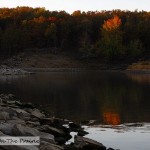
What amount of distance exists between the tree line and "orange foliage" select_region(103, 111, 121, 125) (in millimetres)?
97282

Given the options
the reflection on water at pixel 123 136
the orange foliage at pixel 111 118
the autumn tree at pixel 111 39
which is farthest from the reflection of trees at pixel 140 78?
the reflection on water at pixel 123 136

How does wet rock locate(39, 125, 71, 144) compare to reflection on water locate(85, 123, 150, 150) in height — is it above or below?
above

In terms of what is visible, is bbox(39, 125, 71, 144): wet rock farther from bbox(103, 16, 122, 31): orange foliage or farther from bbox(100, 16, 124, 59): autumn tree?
bbox(103, 16, 122, 31): orange foliage

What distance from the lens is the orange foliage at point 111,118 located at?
29.3 m

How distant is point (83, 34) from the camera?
5743 inches

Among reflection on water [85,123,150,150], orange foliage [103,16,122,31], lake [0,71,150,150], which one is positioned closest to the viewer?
reflection on water [85,123,150,150]

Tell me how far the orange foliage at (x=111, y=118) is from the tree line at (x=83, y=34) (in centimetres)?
9728

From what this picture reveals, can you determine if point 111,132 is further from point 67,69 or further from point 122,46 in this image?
point 122,46

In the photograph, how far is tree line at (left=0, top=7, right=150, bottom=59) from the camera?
439 feet

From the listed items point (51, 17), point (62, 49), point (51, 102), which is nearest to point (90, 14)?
point (51, 17)

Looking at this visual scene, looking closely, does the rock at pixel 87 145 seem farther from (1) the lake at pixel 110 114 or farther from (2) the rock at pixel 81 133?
(2) the rock at pixel 81 133

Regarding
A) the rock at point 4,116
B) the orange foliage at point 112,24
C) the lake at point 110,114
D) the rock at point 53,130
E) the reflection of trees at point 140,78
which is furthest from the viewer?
the orange foliage at point 112,24

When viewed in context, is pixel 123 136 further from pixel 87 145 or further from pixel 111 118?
pixel 111 118

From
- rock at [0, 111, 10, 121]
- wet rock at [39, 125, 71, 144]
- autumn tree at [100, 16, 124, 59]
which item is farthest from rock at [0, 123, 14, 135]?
autumn tree at [100, 16, 124, 59]
